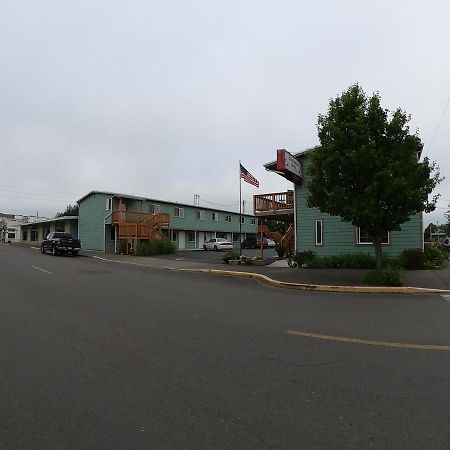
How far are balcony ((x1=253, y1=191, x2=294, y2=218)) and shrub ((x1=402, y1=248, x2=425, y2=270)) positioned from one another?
7.43m

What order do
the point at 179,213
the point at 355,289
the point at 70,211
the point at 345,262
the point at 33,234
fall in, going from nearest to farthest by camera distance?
the point at 355,289 < the point at 345,262 < the point at 179,213 < the point at 33,234 < the point at 70,211

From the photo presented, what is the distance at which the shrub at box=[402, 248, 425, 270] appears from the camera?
17.6 metres

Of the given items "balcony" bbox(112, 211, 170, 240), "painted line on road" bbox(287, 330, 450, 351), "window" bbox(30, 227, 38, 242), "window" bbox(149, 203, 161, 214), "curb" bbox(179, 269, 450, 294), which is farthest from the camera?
"window" bbox(30, 227, 38, 242)

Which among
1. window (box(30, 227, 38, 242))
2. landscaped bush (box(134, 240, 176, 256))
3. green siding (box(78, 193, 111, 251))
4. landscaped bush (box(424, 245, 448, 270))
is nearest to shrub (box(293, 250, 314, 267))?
landscaped bush (box(424, 245, 448, 270))

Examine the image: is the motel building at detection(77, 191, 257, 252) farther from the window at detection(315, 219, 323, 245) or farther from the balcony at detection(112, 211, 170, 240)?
the window at detection(315, 219, 323, 245)

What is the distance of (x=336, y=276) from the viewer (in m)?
15.6

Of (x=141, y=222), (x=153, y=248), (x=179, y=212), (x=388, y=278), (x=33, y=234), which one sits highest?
(x=179, y=212)

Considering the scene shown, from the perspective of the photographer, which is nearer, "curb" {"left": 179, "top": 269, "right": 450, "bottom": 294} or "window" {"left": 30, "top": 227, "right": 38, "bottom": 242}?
"curb" {"left": 179, "top": 269, "right": 450, "bottom": 294}

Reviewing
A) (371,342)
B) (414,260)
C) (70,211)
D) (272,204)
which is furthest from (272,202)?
(70,211)

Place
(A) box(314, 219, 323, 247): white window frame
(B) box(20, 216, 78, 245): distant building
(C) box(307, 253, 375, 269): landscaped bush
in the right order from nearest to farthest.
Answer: (C) box(307, 253, 375, 269): landscaped bush → (A) box(314, 219, 323, 247): white window frame → (B) box(20, 216, 78, 245): distant building

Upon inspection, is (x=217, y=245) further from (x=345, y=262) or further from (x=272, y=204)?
(x=345, y=262)

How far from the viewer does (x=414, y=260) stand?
17.6m

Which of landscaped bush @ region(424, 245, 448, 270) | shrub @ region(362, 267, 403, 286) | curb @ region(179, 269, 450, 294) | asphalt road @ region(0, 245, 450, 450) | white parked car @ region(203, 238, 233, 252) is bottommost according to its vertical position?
asphalt road @ region(0, 245, 450, 450)

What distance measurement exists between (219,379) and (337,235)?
17202mm
